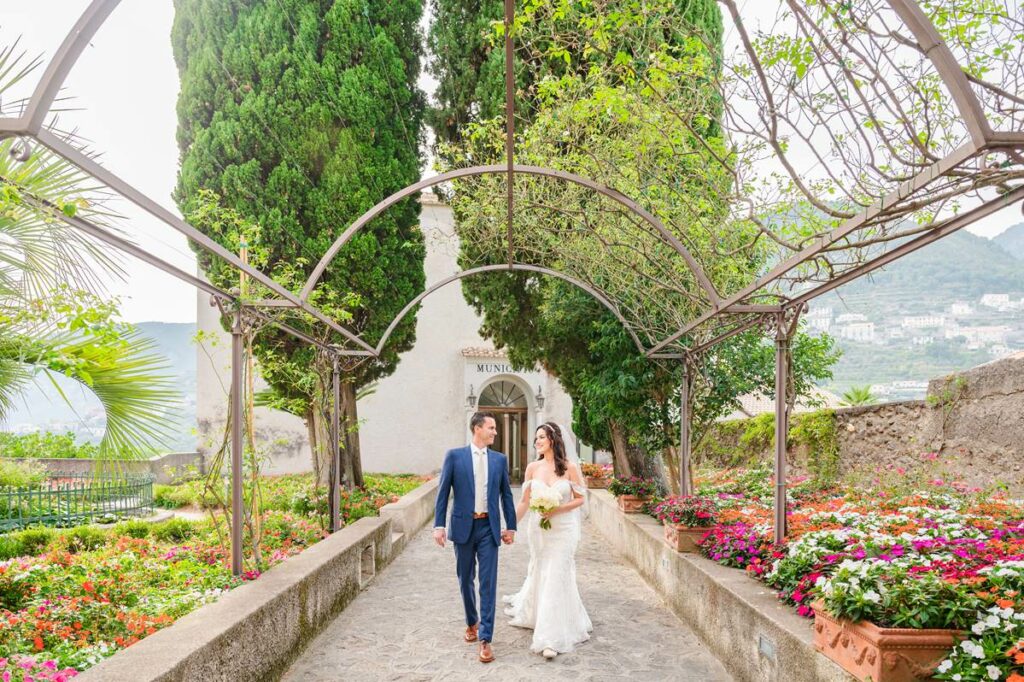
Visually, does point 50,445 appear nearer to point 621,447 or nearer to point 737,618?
point 621,447

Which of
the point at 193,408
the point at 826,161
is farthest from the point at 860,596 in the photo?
the point at 193,408

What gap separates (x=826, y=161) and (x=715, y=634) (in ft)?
10.6

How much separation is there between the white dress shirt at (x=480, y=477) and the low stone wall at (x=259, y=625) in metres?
1.30

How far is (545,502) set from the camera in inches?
232

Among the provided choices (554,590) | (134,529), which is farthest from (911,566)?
(134,529)

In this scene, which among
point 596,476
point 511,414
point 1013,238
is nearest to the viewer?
point 596,476

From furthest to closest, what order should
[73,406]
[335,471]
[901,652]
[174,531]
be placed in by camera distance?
1. [174,531]
2. [335,471]
3. [73,406]
4. [901,652]

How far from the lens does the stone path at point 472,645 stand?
4949mm

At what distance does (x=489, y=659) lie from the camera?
17.1 feet

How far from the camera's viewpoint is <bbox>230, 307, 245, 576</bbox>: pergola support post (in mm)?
5156

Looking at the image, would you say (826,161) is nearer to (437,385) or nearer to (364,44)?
(364,44)

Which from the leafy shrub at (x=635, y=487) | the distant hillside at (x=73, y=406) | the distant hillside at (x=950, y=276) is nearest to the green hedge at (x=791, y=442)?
the leafy shrub at (x=635, y=487)

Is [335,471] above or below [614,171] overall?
below

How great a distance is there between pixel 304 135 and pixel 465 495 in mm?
7984
